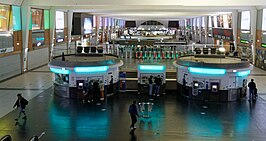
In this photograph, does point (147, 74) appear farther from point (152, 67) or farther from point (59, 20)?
point (59, 20)

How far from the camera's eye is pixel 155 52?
29781 mm

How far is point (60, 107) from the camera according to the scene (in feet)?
56.7

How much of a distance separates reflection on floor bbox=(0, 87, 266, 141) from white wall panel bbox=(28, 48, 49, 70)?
11536 millimetres

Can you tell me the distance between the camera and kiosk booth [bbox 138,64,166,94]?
817 inches

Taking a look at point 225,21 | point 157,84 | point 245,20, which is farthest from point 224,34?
point 157,84

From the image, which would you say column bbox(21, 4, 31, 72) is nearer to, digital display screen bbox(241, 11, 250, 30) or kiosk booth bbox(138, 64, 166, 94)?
kiosk booth bbox(138, 64, 166, 94)

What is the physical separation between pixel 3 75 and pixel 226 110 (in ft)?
53.3

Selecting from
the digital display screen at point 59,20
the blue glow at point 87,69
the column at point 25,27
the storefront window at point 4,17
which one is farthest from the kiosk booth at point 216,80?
the digital display screen at point 59,20

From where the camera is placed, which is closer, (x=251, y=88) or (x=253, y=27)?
(x=251, y=88)

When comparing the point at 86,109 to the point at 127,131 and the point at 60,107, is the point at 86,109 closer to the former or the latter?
the point at 60,107

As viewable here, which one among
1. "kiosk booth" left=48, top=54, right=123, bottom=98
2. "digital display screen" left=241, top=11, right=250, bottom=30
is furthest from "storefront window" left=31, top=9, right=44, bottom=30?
"digital display screen" left=241, top=11, right=250, bottom=30

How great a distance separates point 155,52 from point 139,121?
610 inches

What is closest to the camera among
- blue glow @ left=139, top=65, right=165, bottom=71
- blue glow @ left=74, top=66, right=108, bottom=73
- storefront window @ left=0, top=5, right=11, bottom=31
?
blue glow @ left=74, top=66, right=108, bottom=73

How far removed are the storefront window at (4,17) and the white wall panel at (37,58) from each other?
530 centimetres
